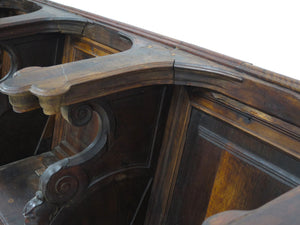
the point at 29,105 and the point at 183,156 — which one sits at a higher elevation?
the point at 29,105

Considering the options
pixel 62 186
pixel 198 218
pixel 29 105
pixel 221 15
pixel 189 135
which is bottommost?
pixel 198 218

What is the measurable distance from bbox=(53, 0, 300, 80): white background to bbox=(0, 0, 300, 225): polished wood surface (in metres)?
0.06

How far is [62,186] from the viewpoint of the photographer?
38.9 inches

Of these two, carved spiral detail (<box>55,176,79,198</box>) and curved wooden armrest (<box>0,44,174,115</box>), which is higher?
curved wooden armrest (<box>0,44,174,115</box>)

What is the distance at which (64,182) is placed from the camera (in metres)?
0.99

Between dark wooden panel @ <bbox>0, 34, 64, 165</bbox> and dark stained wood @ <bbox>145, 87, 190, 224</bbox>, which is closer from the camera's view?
dark stained wood @ <bbox>145, 87, 190, 224</bbox>

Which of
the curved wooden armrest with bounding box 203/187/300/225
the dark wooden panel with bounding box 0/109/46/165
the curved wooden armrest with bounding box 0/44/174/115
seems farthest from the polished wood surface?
the curved wooden armrest with bounding box 203/187/300/225

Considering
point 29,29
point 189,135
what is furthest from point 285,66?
point 29,29

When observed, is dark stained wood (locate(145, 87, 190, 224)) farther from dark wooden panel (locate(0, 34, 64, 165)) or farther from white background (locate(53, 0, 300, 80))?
dark wooden panel (locate(0, 34, 64, 165))

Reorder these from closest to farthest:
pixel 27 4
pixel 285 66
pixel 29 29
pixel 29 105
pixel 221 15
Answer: pixel 29 105, pixel 285 66, pixel 221 15, pixel 29 29, pixel 27 4

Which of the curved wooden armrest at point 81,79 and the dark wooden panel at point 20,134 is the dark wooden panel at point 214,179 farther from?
the dark wooden panel at point 20,134

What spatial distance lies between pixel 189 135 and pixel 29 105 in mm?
543

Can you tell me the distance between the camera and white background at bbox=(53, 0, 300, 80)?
2.99 feet

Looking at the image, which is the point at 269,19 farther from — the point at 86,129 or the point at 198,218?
the point at 86,129
